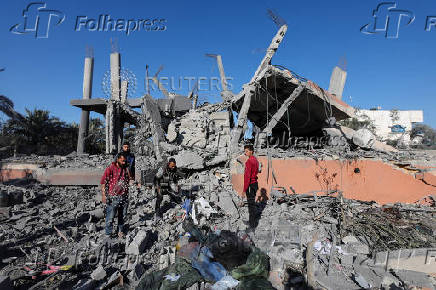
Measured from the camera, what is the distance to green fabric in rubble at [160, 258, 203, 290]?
2.61m

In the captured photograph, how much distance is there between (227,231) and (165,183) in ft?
6.54

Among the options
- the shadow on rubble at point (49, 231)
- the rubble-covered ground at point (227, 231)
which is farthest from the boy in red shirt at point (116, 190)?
the shadow on rubble at point (49, 231)

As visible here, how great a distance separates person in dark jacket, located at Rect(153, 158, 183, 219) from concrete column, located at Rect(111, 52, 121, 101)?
8.70m

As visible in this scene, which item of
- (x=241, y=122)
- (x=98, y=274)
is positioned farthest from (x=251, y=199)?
(x=241, y=122)

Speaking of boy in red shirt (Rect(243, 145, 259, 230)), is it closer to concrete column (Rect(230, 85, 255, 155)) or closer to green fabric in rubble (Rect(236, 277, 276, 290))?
green fabric in rubble (Rect(236, 277, 276, 290))

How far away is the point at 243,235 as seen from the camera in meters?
3.75

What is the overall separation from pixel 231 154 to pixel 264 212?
2.38m

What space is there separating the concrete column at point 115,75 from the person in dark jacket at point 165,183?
28.5ft

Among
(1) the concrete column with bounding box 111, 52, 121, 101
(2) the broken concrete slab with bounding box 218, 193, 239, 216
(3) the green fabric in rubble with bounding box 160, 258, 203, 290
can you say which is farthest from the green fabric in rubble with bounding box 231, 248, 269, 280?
(1) the concrete column with bounding box 111, 52, 121, 101

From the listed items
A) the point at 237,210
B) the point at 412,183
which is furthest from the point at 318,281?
the point at 412,183

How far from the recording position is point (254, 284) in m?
2.57

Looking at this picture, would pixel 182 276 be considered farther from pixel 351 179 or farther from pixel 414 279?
pixel 351 179

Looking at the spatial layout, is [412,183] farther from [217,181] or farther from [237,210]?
[217,181]

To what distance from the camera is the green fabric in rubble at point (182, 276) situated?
2610 millimetres
